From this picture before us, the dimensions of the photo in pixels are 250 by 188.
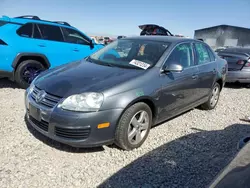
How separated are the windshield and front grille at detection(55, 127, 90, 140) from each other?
124 centimetres

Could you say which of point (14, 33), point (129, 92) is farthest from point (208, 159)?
point (14, 33)

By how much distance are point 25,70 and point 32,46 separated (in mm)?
604

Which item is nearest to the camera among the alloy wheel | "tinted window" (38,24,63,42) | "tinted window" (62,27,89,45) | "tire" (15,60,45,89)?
the alloy wheel

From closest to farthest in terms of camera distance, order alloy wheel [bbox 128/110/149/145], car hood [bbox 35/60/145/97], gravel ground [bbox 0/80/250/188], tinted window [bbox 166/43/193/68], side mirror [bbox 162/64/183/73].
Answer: gravel ground [bbox 0/80/250/188] → car hood [bbox 35/60/145/97] → alloy wheel [bbox 128/110/149/145] → side mirror [bbox 162/64/183/73] → tinted window [bbox 166/43/193/68]

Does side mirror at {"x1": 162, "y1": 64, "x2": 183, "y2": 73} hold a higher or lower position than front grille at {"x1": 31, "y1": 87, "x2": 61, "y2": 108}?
higher

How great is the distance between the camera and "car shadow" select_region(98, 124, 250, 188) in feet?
8.50

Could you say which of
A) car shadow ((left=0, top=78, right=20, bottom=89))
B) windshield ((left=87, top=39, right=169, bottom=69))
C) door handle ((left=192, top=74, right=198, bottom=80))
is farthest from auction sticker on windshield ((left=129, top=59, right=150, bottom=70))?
car shadow ((left=0, top=78, right=20, bottom=89))

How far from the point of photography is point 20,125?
3686 mm

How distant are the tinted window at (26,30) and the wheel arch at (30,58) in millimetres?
496

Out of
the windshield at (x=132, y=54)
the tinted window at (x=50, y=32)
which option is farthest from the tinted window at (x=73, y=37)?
the windshield at (x=132, y=54)

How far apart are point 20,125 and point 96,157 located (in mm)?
1534

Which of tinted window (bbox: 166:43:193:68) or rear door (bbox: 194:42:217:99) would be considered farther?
rear door (bbox: 194:42:217:99)

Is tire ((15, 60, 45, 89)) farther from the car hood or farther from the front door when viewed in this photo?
the front door

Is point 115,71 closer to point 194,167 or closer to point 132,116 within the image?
point 132,116
